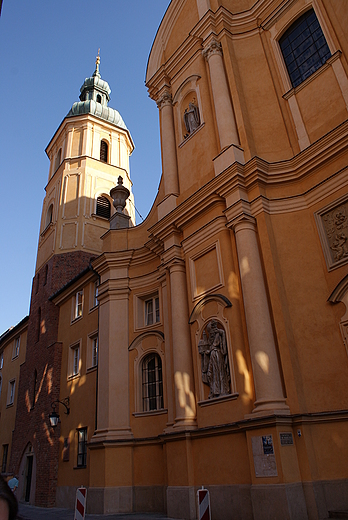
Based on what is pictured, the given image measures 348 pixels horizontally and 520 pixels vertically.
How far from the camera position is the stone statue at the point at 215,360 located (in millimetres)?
10477

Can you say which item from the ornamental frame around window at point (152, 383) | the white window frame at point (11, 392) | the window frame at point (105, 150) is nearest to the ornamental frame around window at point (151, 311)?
the ornamental frame around window at point (152, 383)

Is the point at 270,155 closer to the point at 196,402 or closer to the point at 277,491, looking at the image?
the point at 196,402

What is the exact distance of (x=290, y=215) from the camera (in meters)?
11.1

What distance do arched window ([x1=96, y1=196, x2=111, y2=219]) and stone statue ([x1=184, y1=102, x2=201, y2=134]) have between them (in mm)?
12165

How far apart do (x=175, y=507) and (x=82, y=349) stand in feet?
27.4

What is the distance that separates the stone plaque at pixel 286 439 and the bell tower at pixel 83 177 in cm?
1698

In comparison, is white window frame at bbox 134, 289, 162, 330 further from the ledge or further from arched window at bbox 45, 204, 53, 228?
arched window at bbox 45, 204, 53, 228

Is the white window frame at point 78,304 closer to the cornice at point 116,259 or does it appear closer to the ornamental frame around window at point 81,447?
the cornice at point 116,259

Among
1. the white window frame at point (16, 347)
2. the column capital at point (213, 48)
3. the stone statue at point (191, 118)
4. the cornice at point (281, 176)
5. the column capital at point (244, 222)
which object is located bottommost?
the column capital at point (244, 222)

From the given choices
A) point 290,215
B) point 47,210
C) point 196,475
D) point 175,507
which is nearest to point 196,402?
point 196,475

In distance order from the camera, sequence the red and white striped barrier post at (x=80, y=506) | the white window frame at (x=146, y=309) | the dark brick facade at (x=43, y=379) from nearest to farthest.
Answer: the red and white striped barrier post at (x=80, y=506), the white window frame at (x=146, y=309), the dark brick facade at (x=43, y=379)

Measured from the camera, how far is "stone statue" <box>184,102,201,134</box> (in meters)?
14.5

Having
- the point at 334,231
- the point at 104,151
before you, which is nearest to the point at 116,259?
the point at 334,231

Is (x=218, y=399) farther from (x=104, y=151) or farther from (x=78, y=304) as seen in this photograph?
(x=104, y=151)
